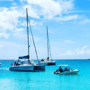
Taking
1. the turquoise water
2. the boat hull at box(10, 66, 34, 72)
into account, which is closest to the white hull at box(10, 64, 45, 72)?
the boat hull at box(10, 66, 34, 72)

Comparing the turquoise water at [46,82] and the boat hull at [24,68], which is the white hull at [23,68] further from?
the turquoise water at [46,82]

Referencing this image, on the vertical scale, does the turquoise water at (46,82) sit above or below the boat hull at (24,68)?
below

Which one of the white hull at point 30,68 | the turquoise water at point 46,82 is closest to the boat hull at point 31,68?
the white hull at point 30,68

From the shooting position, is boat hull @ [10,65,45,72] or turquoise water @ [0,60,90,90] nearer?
turquoise water @ [0,60,90,90]

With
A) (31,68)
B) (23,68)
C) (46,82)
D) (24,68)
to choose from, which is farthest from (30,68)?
(46,82)

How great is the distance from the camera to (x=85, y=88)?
80.4 ft

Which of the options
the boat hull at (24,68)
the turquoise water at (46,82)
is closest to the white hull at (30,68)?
the boat hull at (24,68)

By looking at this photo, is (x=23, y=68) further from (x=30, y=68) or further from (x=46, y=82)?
(x=46, y=82)

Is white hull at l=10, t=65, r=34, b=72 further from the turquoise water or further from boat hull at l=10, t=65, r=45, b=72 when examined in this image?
the turquoise water

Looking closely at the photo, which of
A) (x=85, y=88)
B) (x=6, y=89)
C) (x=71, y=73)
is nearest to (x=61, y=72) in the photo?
(x=71, y=73)

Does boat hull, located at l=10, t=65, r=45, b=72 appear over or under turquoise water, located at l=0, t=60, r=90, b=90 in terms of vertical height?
over

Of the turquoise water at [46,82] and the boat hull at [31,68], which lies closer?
the turquoise water at [46,82]

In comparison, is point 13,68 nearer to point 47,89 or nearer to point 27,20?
point 27,20

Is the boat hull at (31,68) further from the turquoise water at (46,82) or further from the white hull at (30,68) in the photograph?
the turquoise water at (46,82)
